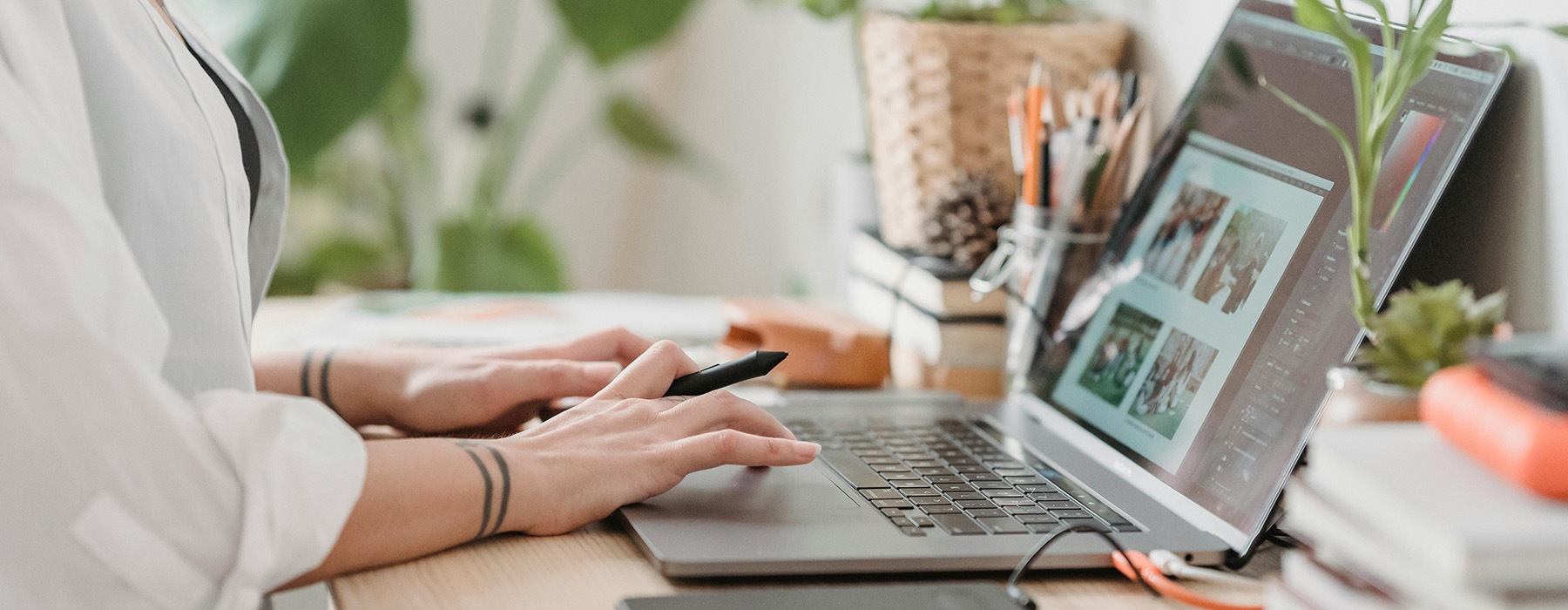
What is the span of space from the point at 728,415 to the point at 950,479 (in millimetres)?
139

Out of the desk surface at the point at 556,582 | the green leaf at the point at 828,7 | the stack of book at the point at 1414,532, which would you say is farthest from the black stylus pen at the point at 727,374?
the green leaf at the point at 828,7

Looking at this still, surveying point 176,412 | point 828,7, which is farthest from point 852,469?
point 828,7

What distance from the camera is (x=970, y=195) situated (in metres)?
1.11

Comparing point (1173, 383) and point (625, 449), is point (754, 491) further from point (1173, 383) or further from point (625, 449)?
point (1173, 383)

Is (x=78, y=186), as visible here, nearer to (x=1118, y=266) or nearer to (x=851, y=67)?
(x=1118, y=266)

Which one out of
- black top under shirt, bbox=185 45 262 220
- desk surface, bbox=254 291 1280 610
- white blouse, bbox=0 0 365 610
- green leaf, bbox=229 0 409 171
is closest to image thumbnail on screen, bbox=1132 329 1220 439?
desk surface, bbox=254 291 1280 610

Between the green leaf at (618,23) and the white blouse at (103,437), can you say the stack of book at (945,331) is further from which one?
the green leaf at (618,23)

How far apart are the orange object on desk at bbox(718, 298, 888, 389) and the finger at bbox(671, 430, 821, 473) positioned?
313mm

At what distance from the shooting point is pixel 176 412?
0.55 m

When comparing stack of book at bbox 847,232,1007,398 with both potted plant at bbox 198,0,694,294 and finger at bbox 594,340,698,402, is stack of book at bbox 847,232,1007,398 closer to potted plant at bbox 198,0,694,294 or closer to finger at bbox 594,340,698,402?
finger at bbox 594,340,698,402

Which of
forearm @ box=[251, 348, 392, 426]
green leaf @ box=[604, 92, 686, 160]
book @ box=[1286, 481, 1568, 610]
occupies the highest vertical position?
book @ box=[1286, 481, 1568, 610]

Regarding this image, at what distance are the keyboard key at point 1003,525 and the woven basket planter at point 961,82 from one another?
478 millimetres

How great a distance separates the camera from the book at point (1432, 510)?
1.25ft

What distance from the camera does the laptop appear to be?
2.19 ft
